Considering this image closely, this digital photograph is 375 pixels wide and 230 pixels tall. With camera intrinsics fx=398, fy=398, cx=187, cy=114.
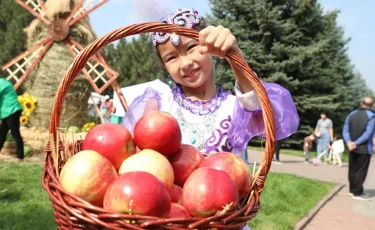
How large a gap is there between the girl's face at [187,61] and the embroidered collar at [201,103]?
0.11m

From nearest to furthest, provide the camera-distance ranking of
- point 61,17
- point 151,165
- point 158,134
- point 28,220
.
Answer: point 151,165 → point 158,134 → point 28,220 → point 61,17

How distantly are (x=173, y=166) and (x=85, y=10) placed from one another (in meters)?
9.42

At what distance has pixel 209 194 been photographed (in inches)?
47.3

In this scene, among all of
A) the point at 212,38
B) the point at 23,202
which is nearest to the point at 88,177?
the point at 212,38

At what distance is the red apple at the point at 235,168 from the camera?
140 centimetres

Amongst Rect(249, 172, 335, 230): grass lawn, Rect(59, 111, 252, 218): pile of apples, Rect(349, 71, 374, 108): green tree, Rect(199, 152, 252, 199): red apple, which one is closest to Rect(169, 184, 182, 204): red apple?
Rect(59, 111, 252, 218): pile of apples

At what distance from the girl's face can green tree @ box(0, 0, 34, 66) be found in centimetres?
2572

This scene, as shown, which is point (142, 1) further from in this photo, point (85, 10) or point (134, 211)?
point (85, 10)

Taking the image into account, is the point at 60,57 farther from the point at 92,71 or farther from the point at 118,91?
the point at 118,91

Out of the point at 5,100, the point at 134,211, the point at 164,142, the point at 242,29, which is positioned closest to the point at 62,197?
the point at 134,211

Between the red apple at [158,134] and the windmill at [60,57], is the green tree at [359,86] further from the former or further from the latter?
the red apple at [158,134]

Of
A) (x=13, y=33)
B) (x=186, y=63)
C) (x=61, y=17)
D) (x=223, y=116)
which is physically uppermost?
(x=13, y=33)

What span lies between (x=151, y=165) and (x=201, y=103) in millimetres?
830

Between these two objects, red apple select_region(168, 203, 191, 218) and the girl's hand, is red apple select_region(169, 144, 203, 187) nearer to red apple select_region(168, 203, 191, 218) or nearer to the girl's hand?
red apple select_region(168, 203, 191, 218)
